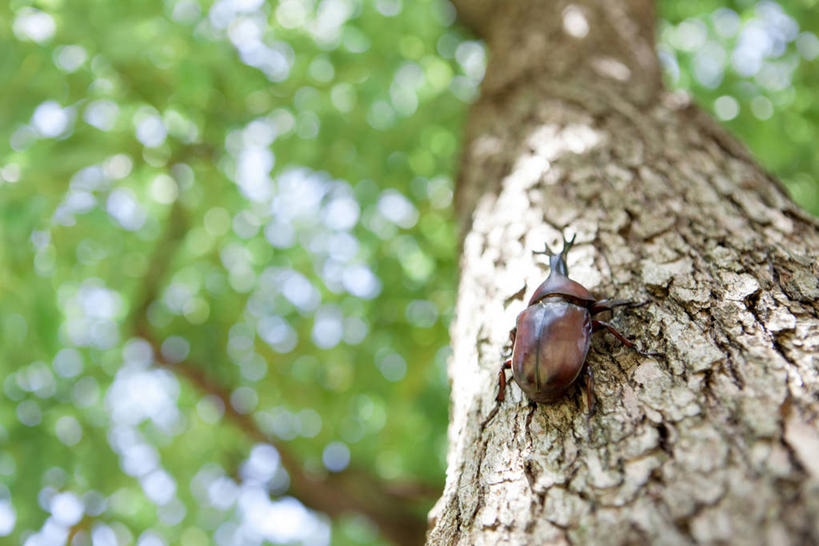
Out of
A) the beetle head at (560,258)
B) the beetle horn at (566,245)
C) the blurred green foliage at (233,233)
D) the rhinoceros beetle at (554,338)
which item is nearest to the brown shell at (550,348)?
the rhinoceros beetle at (554,338)

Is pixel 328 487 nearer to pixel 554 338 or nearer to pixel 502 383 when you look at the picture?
pixel 502 383

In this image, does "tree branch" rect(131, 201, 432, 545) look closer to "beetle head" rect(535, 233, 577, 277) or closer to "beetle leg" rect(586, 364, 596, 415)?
"beetle head" rect(535, 233, 577, 277)

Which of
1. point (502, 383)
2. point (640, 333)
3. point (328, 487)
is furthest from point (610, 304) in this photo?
point (328, 487)

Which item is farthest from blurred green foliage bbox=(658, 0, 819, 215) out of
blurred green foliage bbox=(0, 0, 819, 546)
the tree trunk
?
the tree trunk

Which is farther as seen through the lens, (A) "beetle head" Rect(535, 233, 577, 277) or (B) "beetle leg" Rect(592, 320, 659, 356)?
(A) "beetle head" Rect(535, 233, 577, 277)

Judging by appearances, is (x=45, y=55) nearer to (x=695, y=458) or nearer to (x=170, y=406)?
(x=695, y=458)

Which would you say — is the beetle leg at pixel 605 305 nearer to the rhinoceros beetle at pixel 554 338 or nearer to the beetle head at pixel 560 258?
the rhinoceros beetle at pixel 554 338

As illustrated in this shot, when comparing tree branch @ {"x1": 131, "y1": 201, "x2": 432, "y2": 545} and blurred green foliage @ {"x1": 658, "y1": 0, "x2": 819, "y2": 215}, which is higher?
blurred green foliage @ {"x1": 658, "y1": 0, "x2": 819, "y2": 215}
